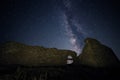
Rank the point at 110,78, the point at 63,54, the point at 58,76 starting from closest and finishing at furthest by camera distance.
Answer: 1. the point at 58,76
2. the point at 110,78
3. the point at 63,54

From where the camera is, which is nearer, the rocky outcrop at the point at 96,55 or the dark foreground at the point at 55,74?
the dark foreground at the point at 55,74

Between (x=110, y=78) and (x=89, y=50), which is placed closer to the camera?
(x=110, y=78)

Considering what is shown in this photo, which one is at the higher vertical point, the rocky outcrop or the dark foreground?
the rocky outcrop

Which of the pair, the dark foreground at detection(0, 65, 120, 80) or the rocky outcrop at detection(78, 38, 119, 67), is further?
the rocky outcrop at detection(78, 38, 119, 67)

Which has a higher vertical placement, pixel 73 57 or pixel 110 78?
pixel 73 57

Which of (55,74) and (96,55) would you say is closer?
(55,74)

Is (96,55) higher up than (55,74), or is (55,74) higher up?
(96,55)

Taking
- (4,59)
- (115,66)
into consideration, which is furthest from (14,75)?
(115,66)

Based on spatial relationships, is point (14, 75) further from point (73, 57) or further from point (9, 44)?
point (73, 57)

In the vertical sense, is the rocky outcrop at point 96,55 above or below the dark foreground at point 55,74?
above

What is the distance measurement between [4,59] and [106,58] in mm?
28076

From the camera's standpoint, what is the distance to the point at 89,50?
48750 mm

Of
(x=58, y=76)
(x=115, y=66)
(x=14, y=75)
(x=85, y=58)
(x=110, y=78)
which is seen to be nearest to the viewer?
(x=14, y=75)

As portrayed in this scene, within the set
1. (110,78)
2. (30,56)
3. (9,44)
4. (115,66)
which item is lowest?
(110,78)
